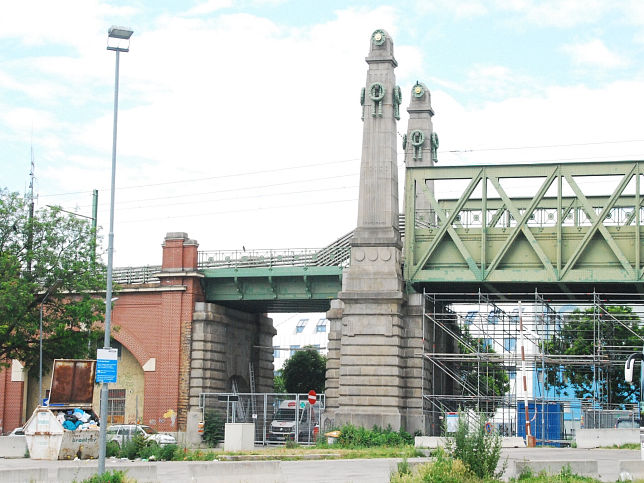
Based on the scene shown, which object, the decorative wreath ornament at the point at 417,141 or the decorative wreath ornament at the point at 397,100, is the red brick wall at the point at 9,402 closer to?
the decorative wreath ornament at the point at 417,141

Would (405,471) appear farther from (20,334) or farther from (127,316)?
(127,316)

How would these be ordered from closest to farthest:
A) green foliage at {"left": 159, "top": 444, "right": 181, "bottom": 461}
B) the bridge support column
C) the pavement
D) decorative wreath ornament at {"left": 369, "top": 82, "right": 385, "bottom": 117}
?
the pavement
green foliage at {"left": 159, "top": 444, "right": 181, "bottom": 461}
decorative wreath ornament at {"left": 369, "top": 82, "right": 385, "bottom": 117}
the bridge support column

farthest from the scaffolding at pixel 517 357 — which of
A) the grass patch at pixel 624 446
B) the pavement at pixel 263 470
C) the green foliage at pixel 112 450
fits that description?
the green foliage at pixel 112 450

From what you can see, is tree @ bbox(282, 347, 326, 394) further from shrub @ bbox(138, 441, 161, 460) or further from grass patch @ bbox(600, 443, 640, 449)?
shrub @ bbox(138, 441, 161, 460)

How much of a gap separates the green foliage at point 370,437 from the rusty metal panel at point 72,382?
1123 centimetres

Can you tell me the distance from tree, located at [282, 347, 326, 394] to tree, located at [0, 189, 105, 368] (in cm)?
3951

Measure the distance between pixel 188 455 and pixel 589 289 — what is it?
75.0 ft

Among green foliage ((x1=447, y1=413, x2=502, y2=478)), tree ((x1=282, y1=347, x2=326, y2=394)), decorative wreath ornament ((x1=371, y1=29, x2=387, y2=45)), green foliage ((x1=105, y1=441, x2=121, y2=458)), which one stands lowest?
green foliage ((x1=105, y1=441, x2=121, y2=458))

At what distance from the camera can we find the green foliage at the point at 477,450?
22984 mm

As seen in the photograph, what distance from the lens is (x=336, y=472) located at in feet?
94.1

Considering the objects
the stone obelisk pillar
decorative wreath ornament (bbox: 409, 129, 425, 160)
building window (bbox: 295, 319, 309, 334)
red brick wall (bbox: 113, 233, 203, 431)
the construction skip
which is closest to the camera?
the construction skip

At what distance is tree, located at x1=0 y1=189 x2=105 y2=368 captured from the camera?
46562 millimetres

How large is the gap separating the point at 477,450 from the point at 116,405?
35168 millimetres

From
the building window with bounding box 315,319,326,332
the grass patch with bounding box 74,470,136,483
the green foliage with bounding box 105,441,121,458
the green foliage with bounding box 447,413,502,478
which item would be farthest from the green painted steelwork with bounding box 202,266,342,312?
the building window with bounding box 315,319,326,332
